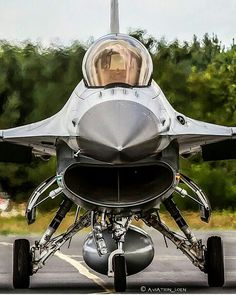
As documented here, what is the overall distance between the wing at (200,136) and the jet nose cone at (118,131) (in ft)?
1.83

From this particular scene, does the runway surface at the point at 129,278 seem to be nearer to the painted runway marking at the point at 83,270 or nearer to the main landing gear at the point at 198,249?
the painted runway marking at the point at 83,270

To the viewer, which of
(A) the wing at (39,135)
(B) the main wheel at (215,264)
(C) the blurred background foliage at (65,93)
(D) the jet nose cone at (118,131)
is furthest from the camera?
(C) the blurred background foliage at (65,93)

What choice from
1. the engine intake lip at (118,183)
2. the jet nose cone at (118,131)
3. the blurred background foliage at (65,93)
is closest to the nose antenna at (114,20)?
the engine intake lip at (118,183)

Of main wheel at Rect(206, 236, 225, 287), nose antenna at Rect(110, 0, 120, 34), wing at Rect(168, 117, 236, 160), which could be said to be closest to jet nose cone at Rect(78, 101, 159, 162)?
wing at Rect(168, 117, 236, 160)

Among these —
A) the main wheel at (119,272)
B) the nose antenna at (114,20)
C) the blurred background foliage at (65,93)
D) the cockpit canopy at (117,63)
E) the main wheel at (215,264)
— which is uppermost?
the cockpit canopy at (117,63)

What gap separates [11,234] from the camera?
1083 inches

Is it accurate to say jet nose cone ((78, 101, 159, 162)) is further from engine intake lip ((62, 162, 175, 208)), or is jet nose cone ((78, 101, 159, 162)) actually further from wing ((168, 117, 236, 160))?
wing ((168, 117, 236, 160))

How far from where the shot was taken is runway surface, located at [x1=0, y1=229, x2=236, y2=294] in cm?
1359

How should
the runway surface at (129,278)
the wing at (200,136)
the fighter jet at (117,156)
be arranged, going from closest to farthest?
the fighter jet at (117,156) → the wing at (200,136) → the runway surface at (129,278)

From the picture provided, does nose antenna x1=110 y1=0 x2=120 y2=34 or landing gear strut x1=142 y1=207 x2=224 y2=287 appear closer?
landing gear strut x1=142 y1=207 x2=224 y2=287

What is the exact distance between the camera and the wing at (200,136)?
1287 cm

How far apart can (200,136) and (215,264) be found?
66.3 inches

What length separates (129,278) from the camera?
15602 millimetres

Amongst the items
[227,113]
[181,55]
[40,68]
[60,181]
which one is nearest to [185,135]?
[60,181]
